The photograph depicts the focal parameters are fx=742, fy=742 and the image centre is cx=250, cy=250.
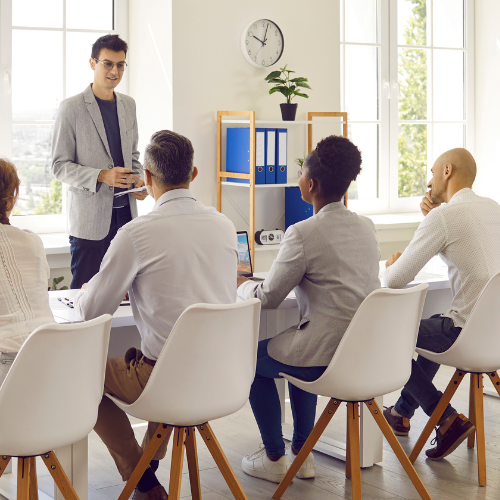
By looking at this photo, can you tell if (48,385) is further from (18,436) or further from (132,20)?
(132,20)

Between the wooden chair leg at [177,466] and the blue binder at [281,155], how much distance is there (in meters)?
2.62

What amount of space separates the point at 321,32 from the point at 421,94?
1.36 metres

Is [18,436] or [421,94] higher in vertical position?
[421,94]

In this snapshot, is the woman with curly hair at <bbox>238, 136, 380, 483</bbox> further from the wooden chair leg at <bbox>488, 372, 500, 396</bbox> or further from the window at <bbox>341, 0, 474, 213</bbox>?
the window at <bbox>341, 0, 474, 213</bbox>

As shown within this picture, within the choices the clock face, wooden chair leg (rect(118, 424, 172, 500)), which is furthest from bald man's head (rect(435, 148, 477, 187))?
the clock face

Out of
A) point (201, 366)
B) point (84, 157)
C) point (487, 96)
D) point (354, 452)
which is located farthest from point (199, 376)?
point (487, 96)

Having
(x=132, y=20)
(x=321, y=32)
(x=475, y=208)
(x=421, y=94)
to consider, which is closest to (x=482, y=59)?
(x=421, y=94)

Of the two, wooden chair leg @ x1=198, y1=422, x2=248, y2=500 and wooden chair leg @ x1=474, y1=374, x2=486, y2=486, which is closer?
wooden chair leg @ x1=198, y1=422, x2=248, y2=500

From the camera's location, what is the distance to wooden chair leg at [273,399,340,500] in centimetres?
248

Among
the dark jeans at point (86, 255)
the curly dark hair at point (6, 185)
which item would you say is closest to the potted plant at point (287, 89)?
the dark jeans at point (86, 255)

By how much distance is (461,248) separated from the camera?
2.79m

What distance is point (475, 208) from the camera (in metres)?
2.84

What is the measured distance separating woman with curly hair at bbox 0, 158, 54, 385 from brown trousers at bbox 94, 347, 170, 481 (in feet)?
1.07

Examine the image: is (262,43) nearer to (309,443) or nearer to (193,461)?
(309,443)
